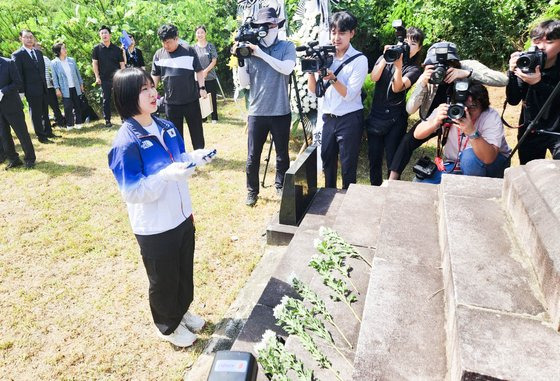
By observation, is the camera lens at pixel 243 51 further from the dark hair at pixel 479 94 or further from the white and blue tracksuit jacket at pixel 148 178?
the dark hair at pixel 479 94

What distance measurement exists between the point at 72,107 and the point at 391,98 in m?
7.25

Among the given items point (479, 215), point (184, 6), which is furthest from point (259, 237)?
point (184, 6)

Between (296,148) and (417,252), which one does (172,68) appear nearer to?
(296,148)

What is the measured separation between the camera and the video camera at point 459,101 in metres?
2.88

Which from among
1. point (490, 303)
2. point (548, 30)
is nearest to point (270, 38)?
point (548, 30)

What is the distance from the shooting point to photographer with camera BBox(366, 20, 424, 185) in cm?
413

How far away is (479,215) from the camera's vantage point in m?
2.53

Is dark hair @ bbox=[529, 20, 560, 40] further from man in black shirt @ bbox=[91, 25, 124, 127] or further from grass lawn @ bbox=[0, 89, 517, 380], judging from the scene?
man in black shirt @ bbox=[91, 25, 124, 127]

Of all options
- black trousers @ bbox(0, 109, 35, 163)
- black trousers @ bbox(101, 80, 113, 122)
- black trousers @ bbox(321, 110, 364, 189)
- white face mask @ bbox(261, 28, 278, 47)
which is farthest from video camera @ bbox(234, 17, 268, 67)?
black trousers @ bbox(101, 80, 113, 122)

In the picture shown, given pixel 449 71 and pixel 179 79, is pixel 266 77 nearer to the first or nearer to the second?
pixel 179 79

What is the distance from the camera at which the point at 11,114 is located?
6.44 metres

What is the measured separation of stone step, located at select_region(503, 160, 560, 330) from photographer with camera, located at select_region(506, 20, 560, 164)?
3.02 ft

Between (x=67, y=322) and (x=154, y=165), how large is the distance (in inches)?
70.7

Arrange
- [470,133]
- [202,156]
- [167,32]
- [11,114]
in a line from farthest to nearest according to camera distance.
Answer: [11,114], [167,32], [470,133], [202,156]
